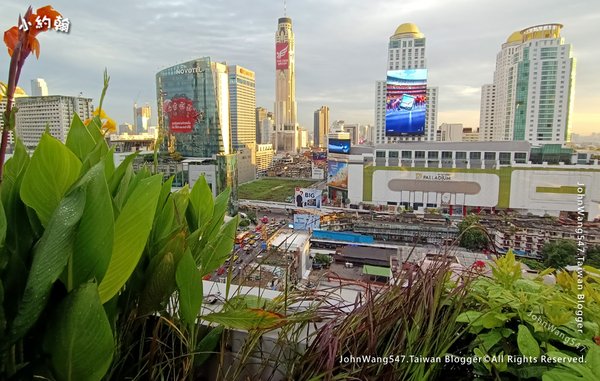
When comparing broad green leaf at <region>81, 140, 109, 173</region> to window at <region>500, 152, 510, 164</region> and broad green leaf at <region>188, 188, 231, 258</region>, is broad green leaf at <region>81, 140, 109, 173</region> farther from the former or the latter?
window at <region>500, 152, 510, 164</region>

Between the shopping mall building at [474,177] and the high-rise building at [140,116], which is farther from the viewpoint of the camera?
the shopping mall building at [474,177]

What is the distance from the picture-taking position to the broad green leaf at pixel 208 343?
1.47 feet

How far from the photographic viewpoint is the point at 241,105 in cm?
2642

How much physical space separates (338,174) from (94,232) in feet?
46.0

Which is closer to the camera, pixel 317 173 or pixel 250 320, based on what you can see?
pixel 250 320

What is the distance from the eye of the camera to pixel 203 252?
463 millimetres

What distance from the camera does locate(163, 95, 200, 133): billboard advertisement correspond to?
12.2 meters

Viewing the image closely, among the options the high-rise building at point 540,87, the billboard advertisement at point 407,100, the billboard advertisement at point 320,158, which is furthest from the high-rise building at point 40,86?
the billboard advertisement at point 320,158

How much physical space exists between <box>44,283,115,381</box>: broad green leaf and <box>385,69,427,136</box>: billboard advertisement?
16.1 m

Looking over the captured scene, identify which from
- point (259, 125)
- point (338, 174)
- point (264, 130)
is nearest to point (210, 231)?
point (338, 174)

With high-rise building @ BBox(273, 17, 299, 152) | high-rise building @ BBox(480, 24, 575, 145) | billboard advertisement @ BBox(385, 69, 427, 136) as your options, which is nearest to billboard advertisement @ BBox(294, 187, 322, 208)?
billboard advertisement @ BBox(385, 69, 427, 136)

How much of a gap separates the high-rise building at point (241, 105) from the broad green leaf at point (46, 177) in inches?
992

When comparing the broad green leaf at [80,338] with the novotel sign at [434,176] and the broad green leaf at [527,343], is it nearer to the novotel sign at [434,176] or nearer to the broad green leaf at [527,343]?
the broad green leaf at [527,343]

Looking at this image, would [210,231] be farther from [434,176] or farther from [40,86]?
[434,176]
